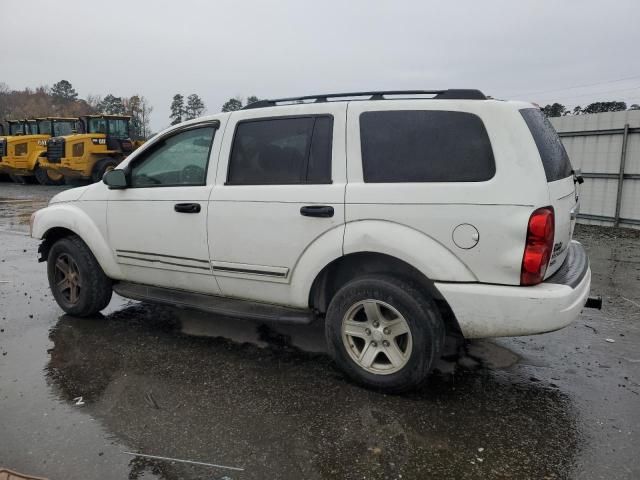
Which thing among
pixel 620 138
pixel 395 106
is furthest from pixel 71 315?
pixel 620 138

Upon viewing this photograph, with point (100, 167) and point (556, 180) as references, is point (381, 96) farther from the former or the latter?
point (100, 167)

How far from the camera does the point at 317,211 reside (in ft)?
11.2

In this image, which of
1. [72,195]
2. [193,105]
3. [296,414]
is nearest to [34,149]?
[72,195]

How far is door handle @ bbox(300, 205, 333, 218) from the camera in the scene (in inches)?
133

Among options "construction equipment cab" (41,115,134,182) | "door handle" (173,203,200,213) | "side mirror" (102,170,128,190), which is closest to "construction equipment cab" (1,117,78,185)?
"construction equipment cab" (41,115,134,182)

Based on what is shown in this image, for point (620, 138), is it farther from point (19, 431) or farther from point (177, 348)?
point (19, 431)

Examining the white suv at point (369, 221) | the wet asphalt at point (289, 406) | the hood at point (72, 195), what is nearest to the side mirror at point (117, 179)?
the white suv at point (369, 221)

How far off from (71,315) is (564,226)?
4317 millimetres

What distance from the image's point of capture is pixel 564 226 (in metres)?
3.25

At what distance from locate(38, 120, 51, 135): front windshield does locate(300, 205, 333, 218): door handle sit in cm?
2312

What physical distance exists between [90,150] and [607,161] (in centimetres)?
1700

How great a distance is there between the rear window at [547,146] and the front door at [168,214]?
7.51 ft

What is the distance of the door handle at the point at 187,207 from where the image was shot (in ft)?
12.8

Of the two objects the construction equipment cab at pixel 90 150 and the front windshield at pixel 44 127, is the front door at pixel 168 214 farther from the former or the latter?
the front windshield at pixel 44 127
